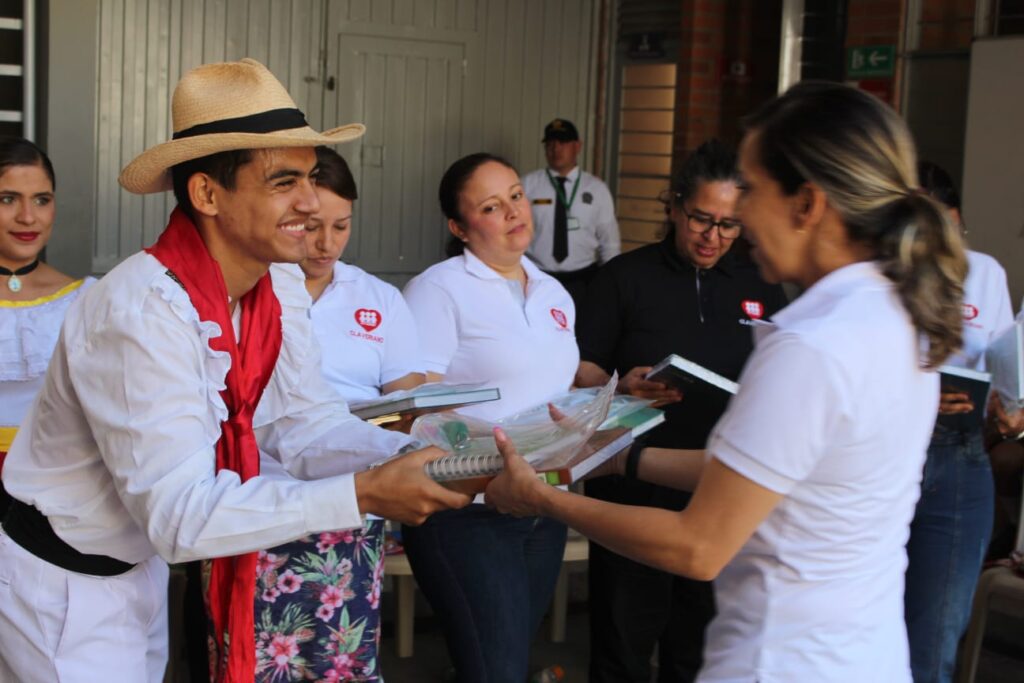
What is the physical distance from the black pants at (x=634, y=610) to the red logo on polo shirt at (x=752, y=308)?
24.7 inches

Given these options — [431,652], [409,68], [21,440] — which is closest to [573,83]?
[409,68]

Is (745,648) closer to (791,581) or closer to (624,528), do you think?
(791,581)

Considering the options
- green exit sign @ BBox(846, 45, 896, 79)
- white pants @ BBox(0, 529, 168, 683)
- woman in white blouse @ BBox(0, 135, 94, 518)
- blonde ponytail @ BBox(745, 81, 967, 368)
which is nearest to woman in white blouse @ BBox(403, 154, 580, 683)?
white pants @ BBox(0, 529, 168, 683)

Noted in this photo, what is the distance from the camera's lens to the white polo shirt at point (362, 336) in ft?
11.4

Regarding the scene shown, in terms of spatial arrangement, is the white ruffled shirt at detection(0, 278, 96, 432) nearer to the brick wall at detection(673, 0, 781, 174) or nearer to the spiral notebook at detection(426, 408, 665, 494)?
the spiral notebook at detection(426, 408, 665, 494)

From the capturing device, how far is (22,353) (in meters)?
3.56

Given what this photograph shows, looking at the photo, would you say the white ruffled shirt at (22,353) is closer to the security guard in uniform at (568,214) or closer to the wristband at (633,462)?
the wristband at (633,462)

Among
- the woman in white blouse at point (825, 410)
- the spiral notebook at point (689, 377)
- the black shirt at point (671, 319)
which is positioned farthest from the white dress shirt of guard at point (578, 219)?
the woman in white blouse at point (825, 410)

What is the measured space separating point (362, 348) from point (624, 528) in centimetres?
171

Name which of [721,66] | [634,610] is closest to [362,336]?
[634,610]

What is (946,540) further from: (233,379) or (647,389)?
(233,379)

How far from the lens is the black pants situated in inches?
148

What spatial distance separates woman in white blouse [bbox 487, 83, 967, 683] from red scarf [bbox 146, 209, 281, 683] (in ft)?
2.57

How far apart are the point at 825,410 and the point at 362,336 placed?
2.00m
